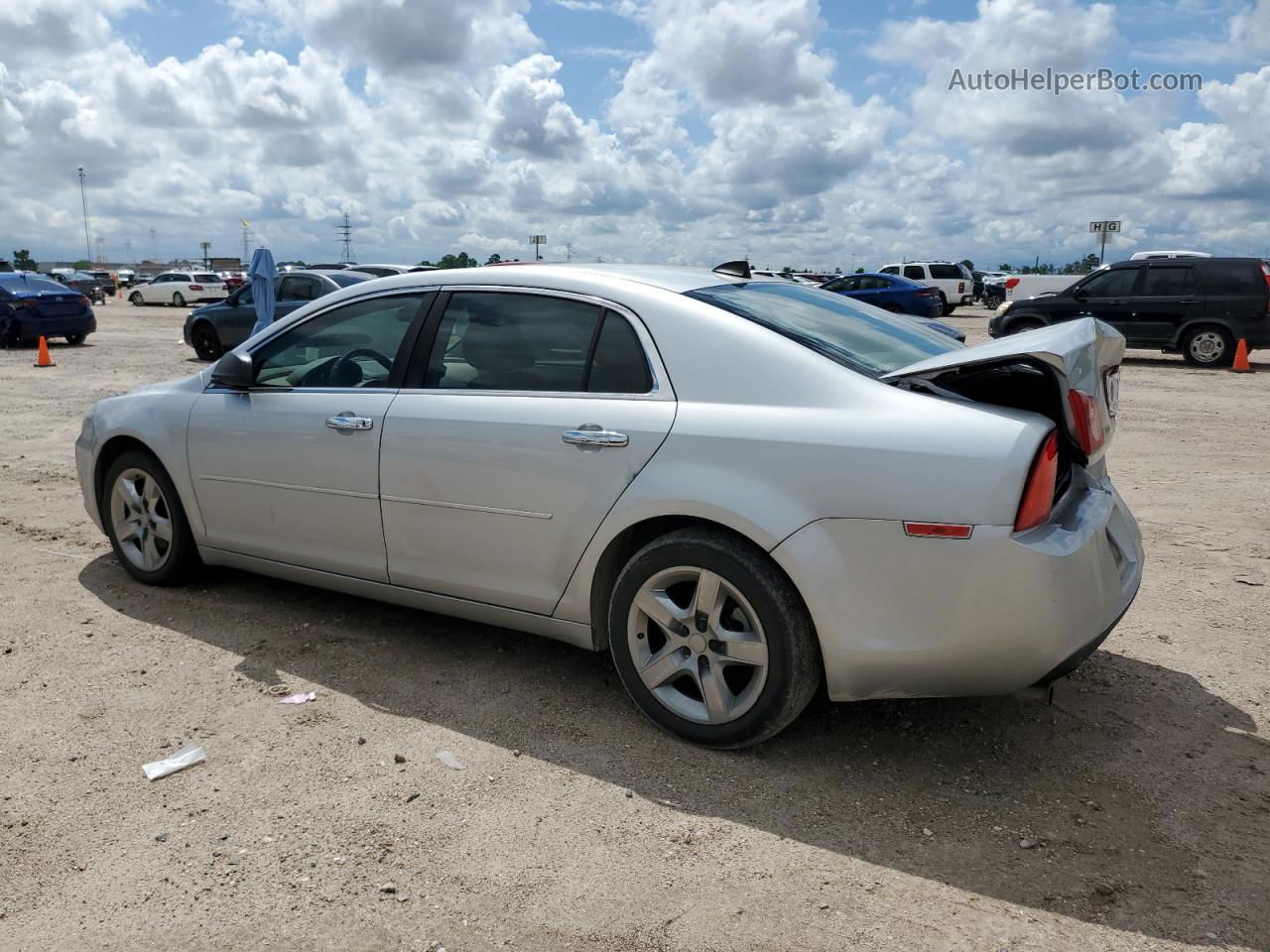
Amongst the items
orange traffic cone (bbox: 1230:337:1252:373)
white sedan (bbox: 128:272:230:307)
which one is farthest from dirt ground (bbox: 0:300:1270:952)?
white sedan (bbox: 128:272:230:307)

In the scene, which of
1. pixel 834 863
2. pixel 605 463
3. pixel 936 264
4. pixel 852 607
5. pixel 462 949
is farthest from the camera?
pixel 936 264

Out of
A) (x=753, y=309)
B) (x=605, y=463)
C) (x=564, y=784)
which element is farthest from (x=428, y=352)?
(x=564, y=784)

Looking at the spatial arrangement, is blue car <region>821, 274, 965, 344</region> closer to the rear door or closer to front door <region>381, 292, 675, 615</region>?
the rear door

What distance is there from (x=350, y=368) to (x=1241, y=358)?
1601cm

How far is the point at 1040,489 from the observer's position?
2904 mm

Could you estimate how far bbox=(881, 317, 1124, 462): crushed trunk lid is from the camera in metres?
2.98

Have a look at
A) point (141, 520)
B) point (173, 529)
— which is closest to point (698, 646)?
point (173, 529)

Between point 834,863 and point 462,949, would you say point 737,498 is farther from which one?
→ point 462,949

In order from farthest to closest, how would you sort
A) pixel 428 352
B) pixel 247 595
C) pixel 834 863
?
pixel 247 595
pixel 428 352
pixel 834 863

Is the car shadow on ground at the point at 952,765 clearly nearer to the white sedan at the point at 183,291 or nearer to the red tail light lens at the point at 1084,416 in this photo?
the red tail light lens at the point at 1084,416

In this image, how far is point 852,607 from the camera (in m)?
3.05

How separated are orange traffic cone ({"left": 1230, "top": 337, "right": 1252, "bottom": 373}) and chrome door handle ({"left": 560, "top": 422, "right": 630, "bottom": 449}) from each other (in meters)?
16.0

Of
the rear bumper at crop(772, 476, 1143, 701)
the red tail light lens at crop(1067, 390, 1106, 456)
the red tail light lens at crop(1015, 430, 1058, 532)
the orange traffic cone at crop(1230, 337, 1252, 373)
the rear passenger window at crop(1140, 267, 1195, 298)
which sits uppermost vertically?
the rear passenger window at crop(1140, 267, 1195, 298)

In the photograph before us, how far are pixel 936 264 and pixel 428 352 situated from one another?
1329 inches
